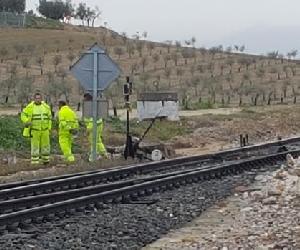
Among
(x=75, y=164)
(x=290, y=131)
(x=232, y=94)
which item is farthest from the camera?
(x=232, y=94)

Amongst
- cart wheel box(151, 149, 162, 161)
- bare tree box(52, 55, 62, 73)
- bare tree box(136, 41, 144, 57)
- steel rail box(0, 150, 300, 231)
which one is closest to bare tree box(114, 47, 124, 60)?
bare tree box(136, 41, 144, 57)

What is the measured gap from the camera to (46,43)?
322 feet

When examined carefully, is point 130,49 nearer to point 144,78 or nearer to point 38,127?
point 144,78

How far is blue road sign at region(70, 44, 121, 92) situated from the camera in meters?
22.9

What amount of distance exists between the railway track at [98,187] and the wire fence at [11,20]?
83.2 m

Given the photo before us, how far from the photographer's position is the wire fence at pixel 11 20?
104925 millimetres

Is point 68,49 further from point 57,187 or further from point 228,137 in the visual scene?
point 57,187

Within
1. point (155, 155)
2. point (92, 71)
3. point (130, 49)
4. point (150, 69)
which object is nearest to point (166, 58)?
point (130, 49)

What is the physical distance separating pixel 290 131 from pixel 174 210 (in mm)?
27756

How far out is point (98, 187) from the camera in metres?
16.4

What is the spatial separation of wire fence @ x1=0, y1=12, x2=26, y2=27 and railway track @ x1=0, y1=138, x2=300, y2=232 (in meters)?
83.2

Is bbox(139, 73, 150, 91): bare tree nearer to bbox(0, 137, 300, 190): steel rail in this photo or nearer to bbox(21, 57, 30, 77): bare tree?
bbox(21, 57, 30, 77): bare tree

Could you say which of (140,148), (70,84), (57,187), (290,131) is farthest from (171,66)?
(57,187)

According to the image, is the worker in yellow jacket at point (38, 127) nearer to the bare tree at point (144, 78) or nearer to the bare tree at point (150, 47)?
the bare tree at point (144, 78)
